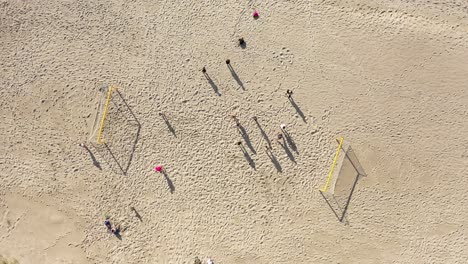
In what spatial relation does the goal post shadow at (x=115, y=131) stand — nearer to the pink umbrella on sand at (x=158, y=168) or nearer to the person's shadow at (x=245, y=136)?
the pink umbrella on sand at (x=158, y=168)

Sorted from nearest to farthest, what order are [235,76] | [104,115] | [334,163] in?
1. [334,163]
2. [235,76]
3. [104,115]

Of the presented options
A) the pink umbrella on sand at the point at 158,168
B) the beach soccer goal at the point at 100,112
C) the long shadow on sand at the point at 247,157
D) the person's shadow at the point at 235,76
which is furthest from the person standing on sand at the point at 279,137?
the beach soccer goal at the point at 100,112

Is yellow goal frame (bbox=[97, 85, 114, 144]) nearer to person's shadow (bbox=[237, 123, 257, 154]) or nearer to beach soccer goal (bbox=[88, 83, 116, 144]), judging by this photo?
beach soccer goal (bbox=[88, 83, 116, 144])

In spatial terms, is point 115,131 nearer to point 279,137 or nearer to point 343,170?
point 279,137

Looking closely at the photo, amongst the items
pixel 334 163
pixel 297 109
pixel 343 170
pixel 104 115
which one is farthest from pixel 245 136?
pixel 104 115

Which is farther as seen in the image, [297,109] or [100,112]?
[100,112]

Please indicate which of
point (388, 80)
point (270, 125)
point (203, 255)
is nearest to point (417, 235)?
point (388, 80)

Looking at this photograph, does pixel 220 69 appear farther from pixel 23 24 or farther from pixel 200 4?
pixel 23 24
